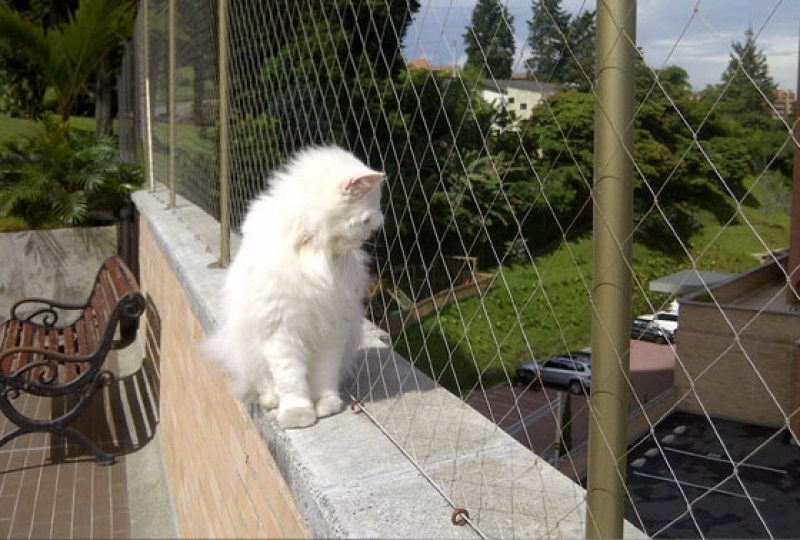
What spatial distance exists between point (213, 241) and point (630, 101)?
318 centimetres

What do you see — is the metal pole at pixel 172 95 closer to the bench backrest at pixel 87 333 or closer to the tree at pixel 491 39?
the bench backrest at pixel 87 333

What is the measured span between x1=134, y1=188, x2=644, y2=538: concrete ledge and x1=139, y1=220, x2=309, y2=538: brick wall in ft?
0.33

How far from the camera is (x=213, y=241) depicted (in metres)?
4.07

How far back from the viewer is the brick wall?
1965 millimetres

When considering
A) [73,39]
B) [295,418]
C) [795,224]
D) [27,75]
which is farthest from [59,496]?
[27,75]

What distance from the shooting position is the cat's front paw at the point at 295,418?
6.36 feet

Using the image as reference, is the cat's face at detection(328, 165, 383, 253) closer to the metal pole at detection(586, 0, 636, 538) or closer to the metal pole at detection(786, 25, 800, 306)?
the metal pole at detection(586, 0, 636, 538)

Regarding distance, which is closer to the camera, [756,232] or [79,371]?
[756,232]

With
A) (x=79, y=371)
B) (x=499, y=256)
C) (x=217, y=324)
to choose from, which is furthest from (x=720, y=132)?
(x=79, y=371)

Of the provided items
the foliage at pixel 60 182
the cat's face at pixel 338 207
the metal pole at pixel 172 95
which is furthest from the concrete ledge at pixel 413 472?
the foliage at pixel 60 182

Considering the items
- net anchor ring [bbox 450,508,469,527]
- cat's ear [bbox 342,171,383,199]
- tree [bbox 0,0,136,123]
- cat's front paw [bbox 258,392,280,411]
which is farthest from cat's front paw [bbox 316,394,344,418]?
tree [bbox 0,0,136,123]

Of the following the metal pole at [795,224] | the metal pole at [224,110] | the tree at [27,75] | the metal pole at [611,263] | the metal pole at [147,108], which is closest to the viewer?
the metal pole at [795,224]

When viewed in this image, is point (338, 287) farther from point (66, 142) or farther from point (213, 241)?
point (66, 142)

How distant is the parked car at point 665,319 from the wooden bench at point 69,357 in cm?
386
